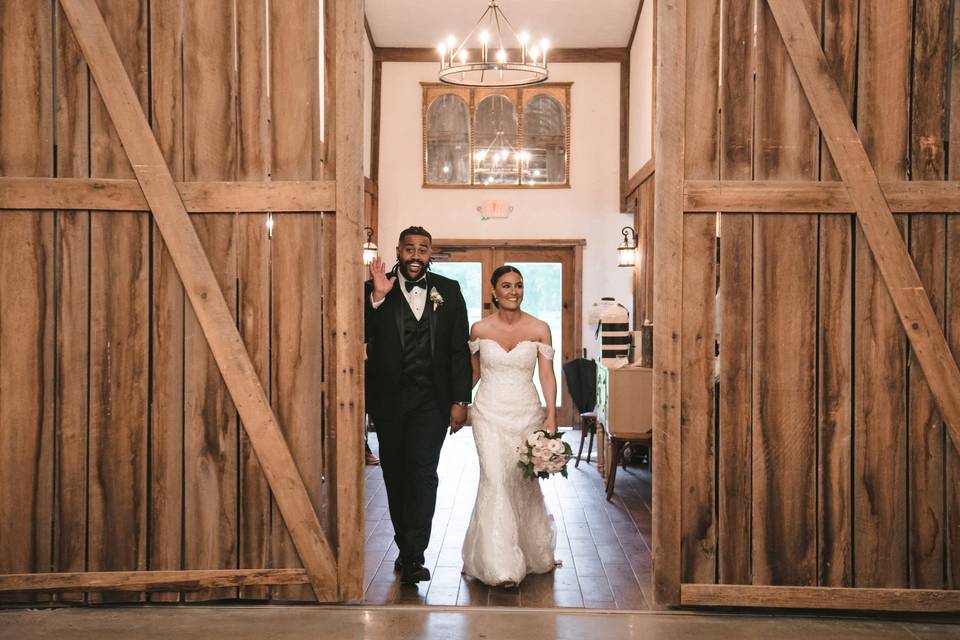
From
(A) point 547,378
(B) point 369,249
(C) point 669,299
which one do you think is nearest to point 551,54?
(B) point 369,249

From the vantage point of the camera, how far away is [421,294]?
4793mm

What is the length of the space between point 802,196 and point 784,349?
0.70 m

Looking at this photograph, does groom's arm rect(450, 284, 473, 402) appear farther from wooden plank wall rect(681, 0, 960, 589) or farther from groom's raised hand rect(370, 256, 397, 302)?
wooden plank wall rect(681, 0, 960, 589)

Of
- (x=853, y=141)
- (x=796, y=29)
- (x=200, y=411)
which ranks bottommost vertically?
(x=200, y=411)

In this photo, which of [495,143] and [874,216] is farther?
[495,143]

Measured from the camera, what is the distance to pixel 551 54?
11.6 m

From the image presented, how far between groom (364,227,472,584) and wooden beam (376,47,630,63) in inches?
290

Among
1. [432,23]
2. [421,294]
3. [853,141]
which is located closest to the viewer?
[853,141]

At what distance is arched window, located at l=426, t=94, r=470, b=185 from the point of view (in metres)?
11.6

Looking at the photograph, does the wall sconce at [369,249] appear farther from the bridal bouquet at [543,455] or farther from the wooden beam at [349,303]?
the wooden beam at [349,303]

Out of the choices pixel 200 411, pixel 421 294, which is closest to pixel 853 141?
pixel 421 294

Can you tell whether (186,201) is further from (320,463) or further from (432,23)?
(432,23)

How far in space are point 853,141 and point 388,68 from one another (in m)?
8.40

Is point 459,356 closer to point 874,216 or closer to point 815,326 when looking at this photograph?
point 815,326
